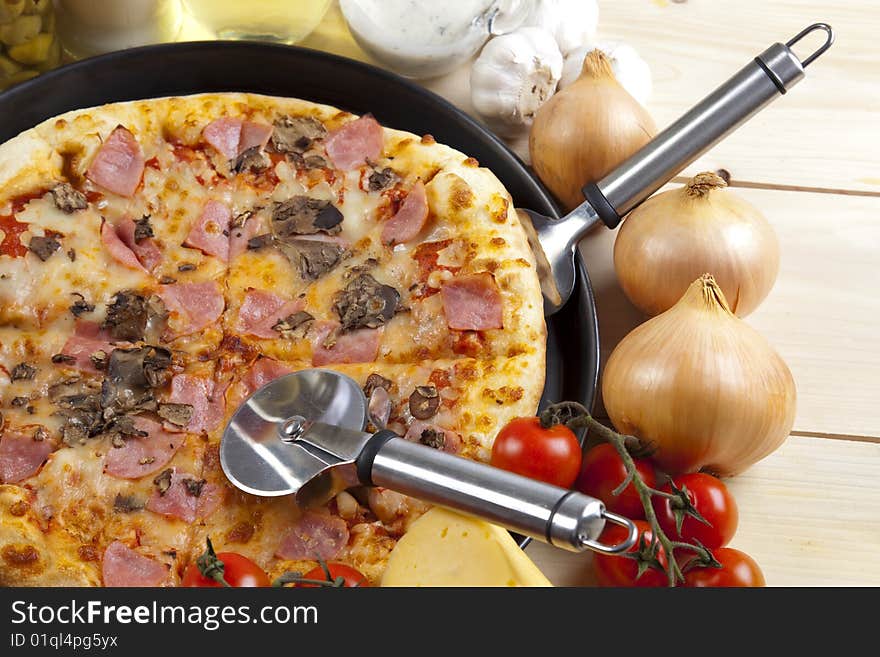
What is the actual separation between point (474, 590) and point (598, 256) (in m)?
1.06

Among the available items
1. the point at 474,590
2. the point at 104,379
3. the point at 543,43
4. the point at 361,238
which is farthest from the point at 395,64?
the point at 474,590

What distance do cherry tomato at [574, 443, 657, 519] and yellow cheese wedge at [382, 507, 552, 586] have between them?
318 millimetres

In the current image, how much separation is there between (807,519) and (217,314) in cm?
120

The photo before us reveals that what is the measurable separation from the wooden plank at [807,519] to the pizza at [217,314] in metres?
0.39

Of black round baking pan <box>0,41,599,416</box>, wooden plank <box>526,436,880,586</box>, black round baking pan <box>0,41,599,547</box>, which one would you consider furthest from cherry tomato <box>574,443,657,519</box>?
black round baking pan <box>0,41,599,416</box>

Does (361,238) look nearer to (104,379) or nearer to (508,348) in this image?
(508,348)

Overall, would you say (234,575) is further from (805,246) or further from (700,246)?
(805,246)

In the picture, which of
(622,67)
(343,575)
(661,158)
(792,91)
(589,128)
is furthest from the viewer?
(792,91)

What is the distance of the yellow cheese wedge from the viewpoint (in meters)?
1.68

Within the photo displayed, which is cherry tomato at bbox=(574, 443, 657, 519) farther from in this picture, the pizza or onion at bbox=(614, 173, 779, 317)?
onion at bbox=(614, 173, 779, 317)

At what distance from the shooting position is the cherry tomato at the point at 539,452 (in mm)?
1930

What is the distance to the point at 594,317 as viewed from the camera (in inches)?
89.7

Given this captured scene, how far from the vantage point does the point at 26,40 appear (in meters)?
2.48

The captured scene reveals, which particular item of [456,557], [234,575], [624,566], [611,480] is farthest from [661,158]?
[234,575]
